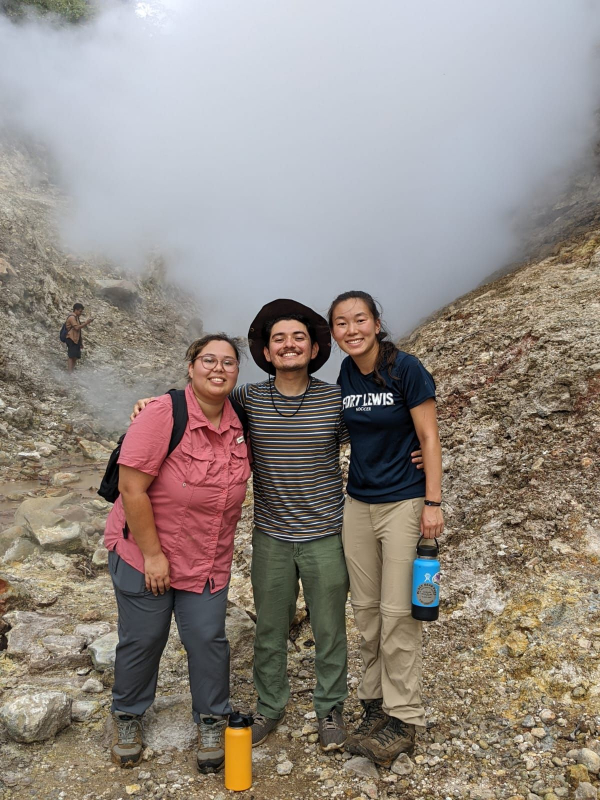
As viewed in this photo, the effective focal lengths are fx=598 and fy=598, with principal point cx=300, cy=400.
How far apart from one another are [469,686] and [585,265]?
5.24 meters

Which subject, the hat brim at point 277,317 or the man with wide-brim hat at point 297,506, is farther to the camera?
the hat brim at point 277,317

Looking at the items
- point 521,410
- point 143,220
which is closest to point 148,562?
point 521,410

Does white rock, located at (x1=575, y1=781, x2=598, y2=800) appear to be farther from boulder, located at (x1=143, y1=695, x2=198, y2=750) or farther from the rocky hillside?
the rocky hillside

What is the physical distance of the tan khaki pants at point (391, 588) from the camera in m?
2.46

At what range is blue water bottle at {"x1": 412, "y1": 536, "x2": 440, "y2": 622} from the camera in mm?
2387

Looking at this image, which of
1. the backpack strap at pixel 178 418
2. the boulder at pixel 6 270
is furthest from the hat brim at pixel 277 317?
the boulder at pixel 6 270

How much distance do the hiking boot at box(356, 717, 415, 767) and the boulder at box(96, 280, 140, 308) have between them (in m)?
13.2

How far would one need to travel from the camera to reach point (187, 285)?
51.0 ft

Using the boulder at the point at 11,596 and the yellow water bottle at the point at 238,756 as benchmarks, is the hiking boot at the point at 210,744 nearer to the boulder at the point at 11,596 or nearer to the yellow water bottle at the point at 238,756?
the yellow water bottle at the point at 238,756

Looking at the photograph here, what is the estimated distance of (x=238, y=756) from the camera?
7.89 ft

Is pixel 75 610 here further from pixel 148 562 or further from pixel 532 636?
pixel 532 636

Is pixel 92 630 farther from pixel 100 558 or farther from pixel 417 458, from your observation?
pixel 417 458

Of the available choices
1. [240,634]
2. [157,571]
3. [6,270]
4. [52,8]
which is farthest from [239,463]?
[52,8]

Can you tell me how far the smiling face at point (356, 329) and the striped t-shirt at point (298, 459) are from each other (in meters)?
0.23
